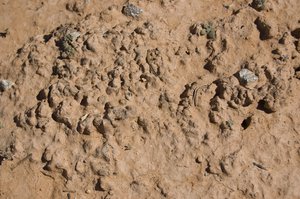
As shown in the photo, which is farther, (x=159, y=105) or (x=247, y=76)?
(x=159, y=105)

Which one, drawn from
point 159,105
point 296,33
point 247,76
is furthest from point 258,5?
point 159,105

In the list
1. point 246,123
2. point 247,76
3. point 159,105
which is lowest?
point 246,123

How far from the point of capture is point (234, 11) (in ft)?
14.8

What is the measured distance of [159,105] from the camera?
4.18 metres

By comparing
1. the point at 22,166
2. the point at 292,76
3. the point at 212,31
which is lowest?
the point at 22,166

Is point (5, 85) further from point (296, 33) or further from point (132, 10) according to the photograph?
point (296, 33)

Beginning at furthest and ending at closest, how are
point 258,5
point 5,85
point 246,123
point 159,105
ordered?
point 5,85
point 258,5
point 159,105
point 246,123

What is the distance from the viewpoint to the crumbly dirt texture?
3.87m

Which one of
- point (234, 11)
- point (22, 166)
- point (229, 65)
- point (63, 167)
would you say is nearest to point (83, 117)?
point (63, 167)

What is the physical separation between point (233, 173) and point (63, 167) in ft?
5.41

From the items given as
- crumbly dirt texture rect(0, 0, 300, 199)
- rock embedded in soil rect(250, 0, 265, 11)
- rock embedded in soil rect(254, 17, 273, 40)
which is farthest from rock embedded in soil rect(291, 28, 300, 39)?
rock embedded in soil rect(250, 0, 265, 11)

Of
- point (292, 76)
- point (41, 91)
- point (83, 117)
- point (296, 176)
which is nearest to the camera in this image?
point (296, 176)

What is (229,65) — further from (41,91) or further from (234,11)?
(41,91)

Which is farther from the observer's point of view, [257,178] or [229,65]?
[229,65]
